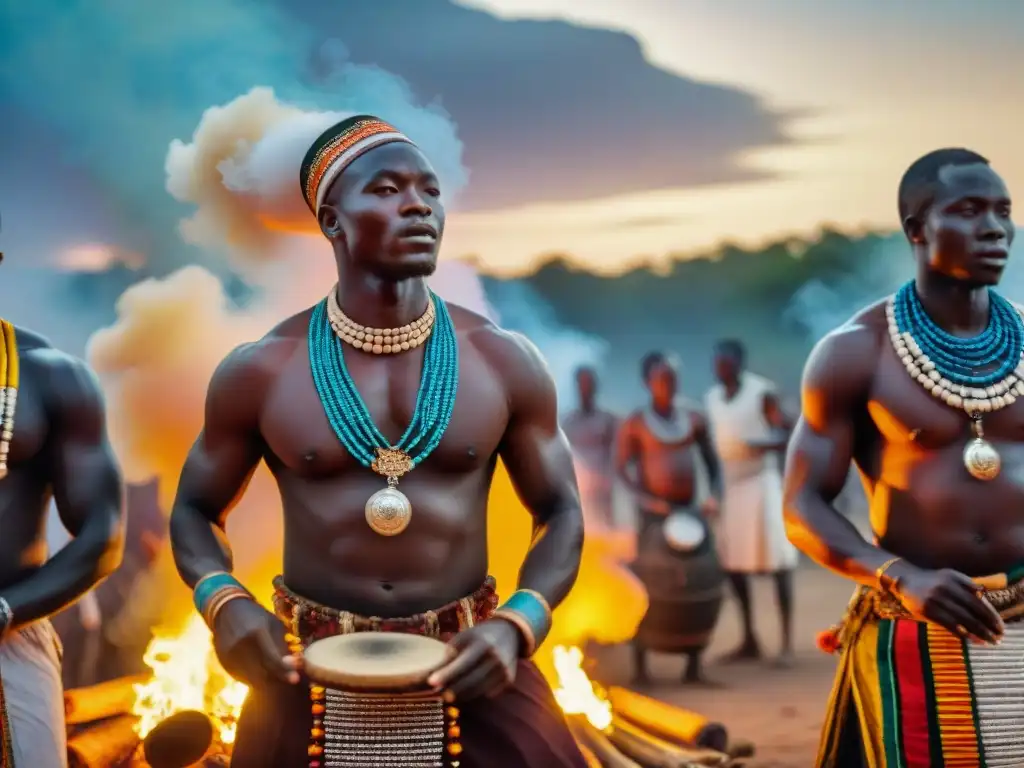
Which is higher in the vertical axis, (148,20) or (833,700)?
(148,20)

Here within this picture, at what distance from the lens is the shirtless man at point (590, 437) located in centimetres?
952

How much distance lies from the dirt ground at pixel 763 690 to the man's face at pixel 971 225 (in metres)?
3.80

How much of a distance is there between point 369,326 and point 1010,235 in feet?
5.97

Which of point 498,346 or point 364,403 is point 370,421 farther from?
point 498,346

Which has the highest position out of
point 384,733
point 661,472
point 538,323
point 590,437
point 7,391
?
point 538,323

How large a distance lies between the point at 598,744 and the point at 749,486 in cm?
344

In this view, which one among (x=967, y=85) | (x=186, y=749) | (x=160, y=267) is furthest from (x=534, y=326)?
(x=186, y=749)

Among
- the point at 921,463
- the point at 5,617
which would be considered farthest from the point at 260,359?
the point at 921,463

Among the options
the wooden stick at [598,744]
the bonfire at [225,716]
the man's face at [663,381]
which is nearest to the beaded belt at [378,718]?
the bonfire at [225,716]

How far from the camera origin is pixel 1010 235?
373 centimetres

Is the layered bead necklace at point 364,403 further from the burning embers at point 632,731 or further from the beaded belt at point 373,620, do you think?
the burning embers at point 632,731

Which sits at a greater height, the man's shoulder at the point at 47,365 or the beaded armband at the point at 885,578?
the man's shoulder at the point at 47,365

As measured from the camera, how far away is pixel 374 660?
2.85 m

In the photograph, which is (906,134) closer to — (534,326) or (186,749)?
(534,326)
